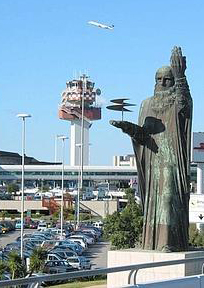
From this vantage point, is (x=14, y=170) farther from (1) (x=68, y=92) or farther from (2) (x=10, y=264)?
(2) (x=10, y=264)

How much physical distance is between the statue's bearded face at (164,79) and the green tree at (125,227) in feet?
79.7

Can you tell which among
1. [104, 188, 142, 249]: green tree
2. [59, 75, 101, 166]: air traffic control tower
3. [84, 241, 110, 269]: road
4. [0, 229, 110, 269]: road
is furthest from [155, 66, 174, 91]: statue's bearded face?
[59, 75, 101, 166]: air traffic control tower

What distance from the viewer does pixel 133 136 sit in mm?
13891

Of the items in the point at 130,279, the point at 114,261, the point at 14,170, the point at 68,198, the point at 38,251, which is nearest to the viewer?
the point at 130,279

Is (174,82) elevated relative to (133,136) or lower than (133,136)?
elevated

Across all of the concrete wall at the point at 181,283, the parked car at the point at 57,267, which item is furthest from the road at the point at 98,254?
the concrete wall at the point at 181,283

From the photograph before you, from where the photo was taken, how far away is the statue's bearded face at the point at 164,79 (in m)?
14.0

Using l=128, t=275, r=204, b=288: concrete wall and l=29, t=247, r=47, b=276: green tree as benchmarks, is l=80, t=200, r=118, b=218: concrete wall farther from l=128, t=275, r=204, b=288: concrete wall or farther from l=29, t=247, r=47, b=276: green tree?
l=128, t=275, r=204, b=288: concrete wall

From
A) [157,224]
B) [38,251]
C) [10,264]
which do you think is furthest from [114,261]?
[38,251]

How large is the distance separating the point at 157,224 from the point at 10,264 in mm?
16423

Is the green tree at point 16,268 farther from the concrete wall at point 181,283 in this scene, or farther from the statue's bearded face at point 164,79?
the concrete wall at point 181,283

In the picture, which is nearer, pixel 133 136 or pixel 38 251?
pixel 133 136

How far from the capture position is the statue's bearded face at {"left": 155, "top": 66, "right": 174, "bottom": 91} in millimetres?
14000

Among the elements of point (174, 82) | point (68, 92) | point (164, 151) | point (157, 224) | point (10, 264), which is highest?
point (68, 92)
